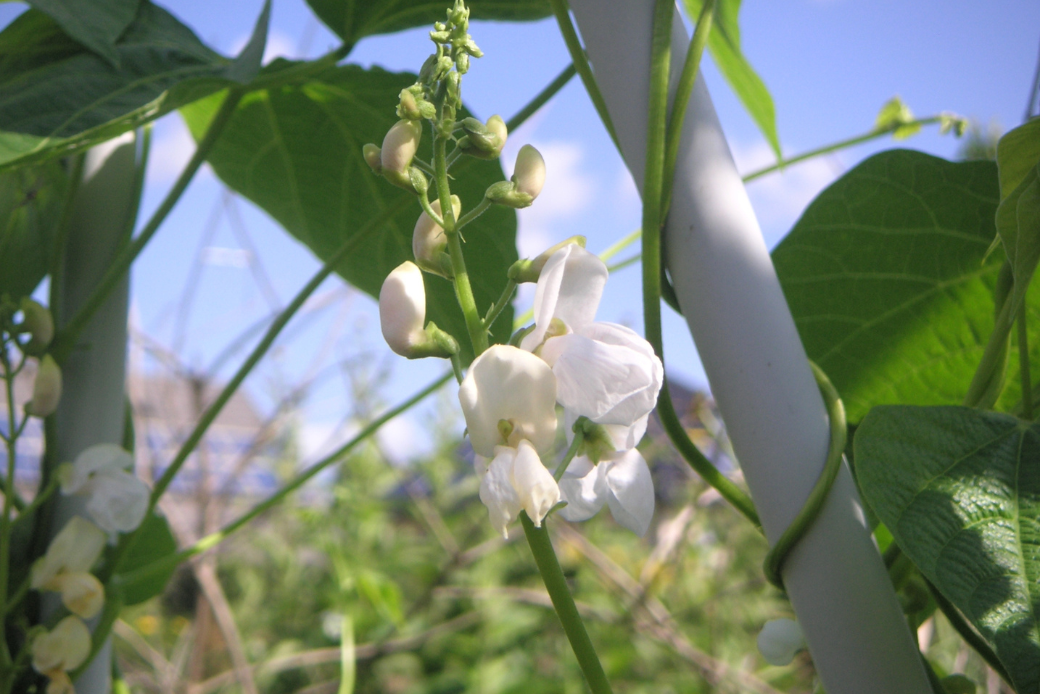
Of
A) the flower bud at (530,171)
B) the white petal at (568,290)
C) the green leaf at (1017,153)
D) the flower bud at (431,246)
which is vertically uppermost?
the flower bud at (530,171)

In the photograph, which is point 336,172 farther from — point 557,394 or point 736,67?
point 557,394

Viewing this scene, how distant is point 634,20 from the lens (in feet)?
1.03

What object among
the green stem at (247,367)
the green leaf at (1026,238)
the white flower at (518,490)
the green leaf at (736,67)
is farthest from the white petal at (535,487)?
the green leaf at (736,67)

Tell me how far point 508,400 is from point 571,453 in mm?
35

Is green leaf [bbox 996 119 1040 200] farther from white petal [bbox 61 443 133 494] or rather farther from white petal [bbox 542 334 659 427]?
white petal [bbox 61 443 133 494]

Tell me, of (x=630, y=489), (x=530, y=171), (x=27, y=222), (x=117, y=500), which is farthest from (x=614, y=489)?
(x=27, y=222)

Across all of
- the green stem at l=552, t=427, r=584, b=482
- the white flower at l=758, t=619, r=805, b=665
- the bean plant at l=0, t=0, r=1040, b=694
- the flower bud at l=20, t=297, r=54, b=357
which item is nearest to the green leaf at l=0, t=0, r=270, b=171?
the bean plant at l=0, t=0, r=1040, b=694

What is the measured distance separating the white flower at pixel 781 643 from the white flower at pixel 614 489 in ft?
0.43

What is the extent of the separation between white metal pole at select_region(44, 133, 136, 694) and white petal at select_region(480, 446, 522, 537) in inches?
15.1

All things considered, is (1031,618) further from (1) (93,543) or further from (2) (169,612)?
(2) (169,612)

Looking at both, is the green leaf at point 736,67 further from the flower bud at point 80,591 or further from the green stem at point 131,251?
the flower bud at point 80,591

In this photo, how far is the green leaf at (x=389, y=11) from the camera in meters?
0.55

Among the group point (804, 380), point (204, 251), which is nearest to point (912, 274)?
point (804, 380)

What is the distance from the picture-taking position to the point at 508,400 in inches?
8.5
